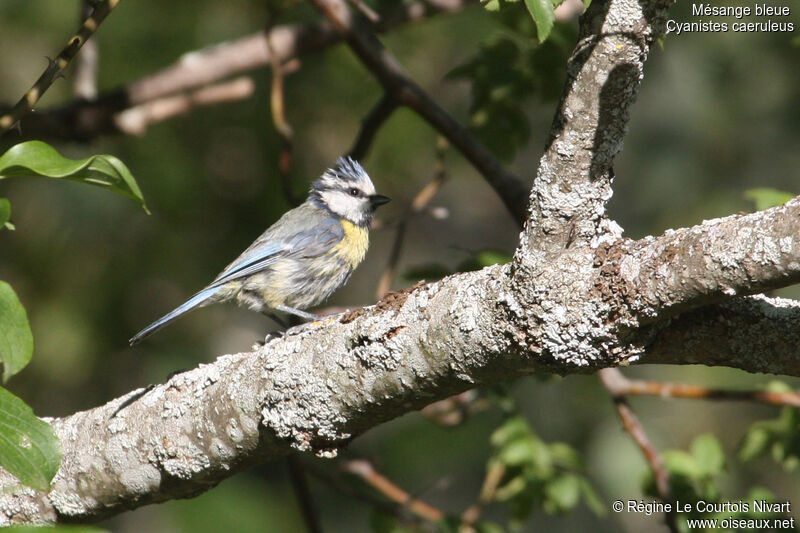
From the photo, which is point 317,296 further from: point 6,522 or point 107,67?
point 107,67

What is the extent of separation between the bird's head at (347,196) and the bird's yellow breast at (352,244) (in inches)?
3.3

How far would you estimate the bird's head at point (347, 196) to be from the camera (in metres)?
4.12

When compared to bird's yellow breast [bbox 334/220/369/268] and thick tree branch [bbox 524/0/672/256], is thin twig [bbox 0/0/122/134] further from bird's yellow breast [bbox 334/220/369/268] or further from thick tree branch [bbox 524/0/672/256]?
bird's yellow breast [bbox 334/220/369/268]

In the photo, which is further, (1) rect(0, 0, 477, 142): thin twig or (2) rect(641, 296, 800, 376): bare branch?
(1) rect(0, 0, 477, 142): thin twig

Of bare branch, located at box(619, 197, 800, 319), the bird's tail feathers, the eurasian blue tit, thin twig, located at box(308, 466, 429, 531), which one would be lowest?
thin twig, located at box(308, 466, 429, 531)

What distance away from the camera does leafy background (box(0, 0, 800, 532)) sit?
16.4 feet

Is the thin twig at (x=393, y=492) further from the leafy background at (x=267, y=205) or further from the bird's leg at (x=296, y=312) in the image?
the leafy background at (x=267, y=205)

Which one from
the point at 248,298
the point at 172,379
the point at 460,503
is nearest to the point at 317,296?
the point at 248,298

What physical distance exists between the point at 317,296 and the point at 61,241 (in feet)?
6.88

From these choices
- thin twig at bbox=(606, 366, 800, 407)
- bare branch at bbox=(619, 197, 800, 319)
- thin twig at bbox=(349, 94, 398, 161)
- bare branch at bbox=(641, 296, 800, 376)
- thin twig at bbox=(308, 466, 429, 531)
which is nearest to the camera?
bare branch at bbox=(619, 197, 800, 319)

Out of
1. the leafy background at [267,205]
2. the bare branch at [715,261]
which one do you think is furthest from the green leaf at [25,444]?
the leafy background at [267,205]

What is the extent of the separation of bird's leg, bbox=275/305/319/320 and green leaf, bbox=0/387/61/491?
191 cm

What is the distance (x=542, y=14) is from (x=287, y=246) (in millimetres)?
2296

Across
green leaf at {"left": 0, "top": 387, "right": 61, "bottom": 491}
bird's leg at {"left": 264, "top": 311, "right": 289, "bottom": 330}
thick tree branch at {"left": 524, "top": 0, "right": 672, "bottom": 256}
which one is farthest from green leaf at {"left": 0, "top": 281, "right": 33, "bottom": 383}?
bird's leg at {"left": 264, "top": 311, "right": 289, "bottom": 330}
